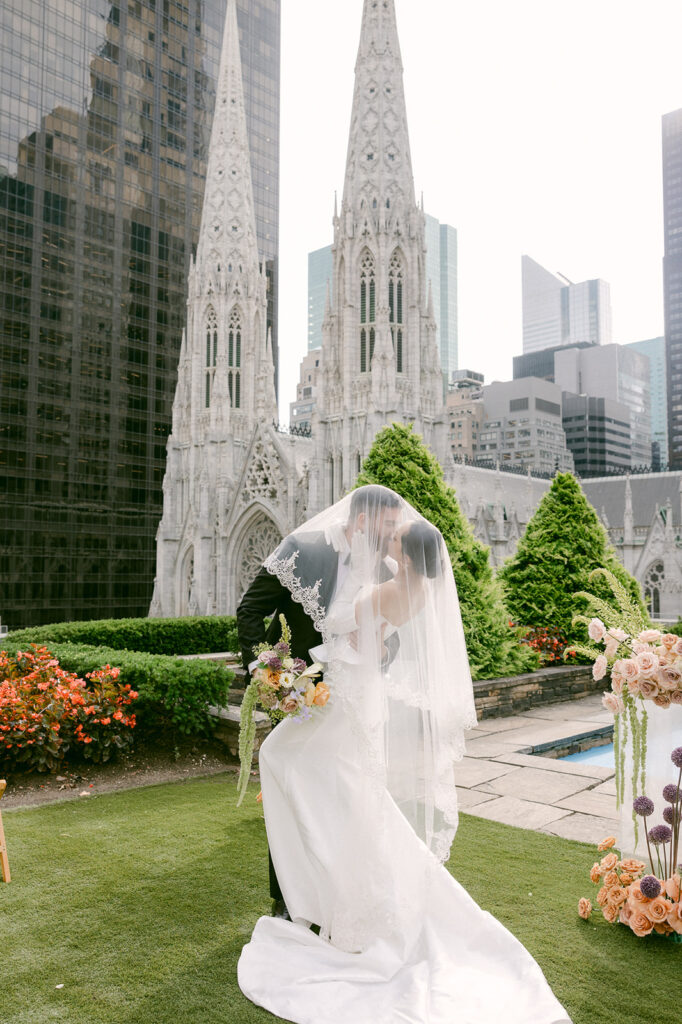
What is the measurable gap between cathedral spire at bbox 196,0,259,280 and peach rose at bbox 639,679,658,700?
41.5 m

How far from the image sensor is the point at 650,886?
4.44 meters

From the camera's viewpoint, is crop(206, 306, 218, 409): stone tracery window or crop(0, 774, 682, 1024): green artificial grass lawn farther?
crop(206, 306, 218, 409): stone tracery window

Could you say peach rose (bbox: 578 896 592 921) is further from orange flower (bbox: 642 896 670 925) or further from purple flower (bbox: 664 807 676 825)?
purple flower (bbox: 664 807 676 825)

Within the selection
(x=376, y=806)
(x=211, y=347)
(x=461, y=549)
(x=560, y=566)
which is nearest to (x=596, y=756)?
(x=461, y=549)

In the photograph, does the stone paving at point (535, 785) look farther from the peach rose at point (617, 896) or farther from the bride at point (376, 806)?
the bride at point (376, 806)

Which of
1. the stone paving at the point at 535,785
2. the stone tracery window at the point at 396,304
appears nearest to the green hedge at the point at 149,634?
the stone paving at the point at 535,785

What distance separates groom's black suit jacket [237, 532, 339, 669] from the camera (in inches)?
185

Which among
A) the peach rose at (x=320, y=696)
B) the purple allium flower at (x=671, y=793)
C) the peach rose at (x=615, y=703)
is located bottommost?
the purple allium flower at (x=671, y=793)

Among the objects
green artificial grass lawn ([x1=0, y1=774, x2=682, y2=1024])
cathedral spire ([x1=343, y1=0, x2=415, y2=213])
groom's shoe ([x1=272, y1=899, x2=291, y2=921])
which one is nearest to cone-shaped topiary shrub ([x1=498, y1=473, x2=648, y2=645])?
green artificial grass lawn ([x1=0, y1=774, x2=682, y2=1024])

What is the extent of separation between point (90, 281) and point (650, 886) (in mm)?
62211

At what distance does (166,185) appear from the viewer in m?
65.4

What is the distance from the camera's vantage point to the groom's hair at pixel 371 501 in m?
4.67

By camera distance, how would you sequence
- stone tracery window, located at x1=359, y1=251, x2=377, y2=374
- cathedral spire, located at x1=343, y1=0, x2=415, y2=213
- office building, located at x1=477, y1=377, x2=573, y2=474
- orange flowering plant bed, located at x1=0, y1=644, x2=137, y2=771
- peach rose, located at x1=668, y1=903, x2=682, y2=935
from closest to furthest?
peach rose, located at x1=668, y1=903, x2=682, y2=935
orange flowering plant bed, located at x1=0, y1=644, x2=137, y2=771
cathedral spire, located at x1=343, y1=0, x2=415, y2=213
stone tracery window, located at x1=359, y1=251, x2=377, y2=374
office building, located at x1=477, y1=377, x2=573, y2=474

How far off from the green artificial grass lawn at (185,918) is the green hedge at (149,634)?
7828 mm
